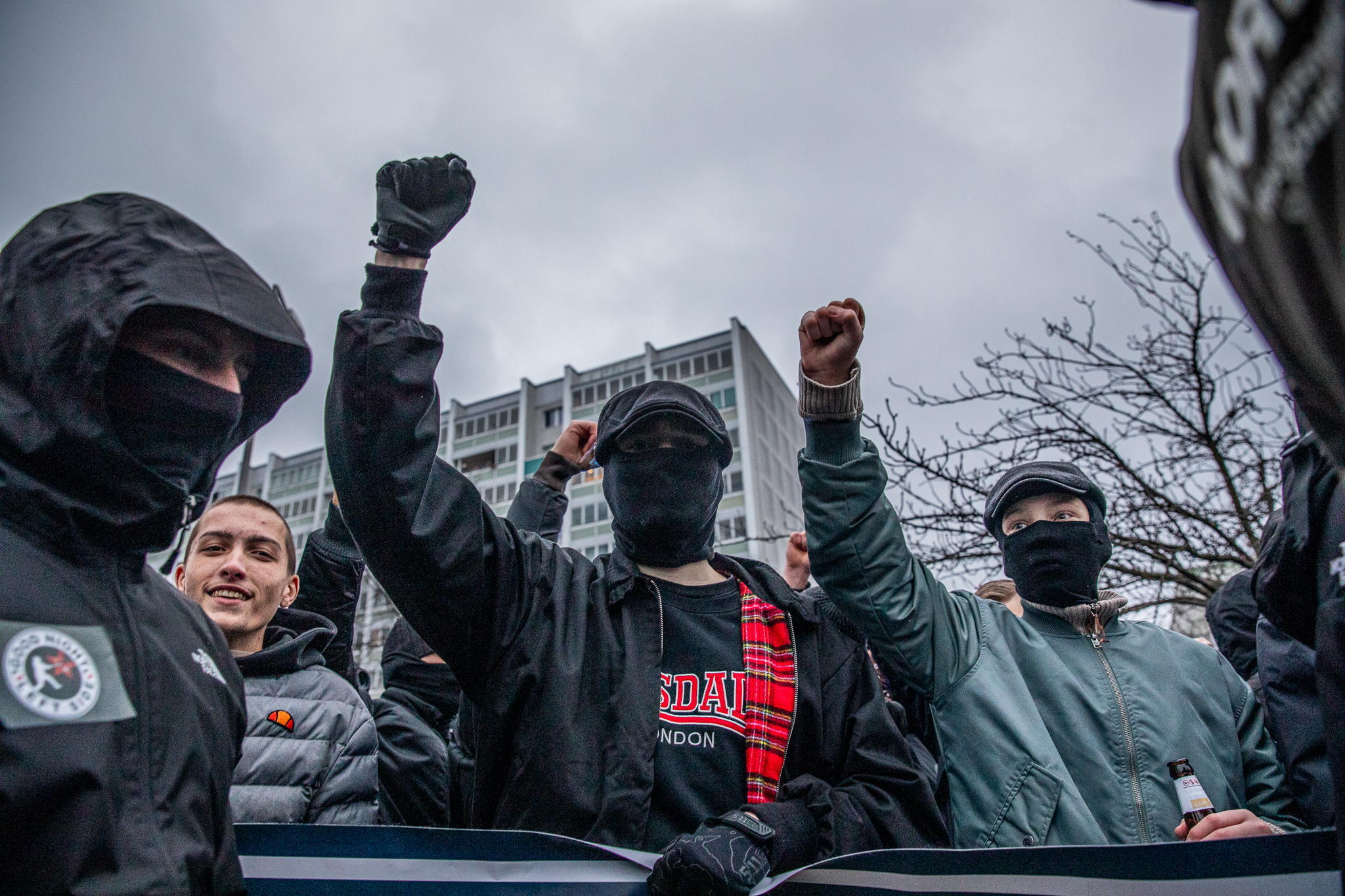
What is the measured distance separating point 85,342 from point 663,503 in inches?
63.0

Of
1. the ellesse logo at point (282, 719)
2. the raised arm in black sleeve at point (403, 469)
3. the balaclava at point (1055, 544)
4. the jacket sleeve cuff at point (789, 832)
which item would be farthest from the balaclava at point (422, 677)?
the balaclava at point (1055, 544)

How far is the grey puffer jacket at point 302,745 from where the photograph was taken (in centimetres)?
245

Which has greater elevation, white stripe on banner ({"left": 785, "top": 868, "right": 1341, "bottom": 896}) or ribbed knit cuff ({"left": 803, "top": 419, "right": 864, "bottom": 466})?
ribbed knit cuff ({"left": 803, "top": 419, "right": 864, "bottom": 466})

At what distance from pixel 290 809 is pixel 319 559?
1122 mm

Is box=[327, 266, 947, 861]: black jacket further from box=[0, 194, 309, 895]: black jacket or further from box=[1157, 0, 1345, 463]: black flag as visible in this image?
box=[1157, 0, 1345, 463]: black flag

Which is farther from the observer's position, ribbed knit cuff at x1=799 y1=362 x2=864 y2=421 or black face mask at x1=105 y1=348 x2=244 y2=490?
ribbed knit cuff at x1=799 y1=362 x2=864 y2=421

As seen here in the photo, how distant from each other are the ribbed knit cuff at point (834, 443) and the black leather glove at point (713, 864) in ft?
3.40

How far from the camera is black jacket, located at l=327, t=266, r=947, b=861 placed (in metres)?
2.01

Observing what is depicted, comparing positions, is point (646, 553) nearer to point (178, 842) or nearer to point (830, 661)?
point (830, 661)

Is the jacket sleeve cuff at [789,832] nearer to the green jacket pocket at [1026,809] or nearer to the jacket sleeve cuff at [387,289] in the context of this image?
the green jacket pocket at [1026,809]

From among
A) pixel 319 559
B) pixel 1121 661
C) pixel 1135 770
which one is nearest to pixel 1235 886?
pixel 1135 770

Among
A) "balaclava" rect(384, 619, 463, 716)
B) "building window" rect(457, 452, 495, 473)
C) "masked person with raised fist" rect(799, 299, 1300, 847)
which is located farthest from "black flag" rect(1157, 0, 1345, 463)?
"building window" rect(457, 452, 495, 473)

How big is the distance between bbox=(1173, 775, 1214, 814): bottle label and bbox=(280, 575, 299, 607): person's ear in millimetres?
2842

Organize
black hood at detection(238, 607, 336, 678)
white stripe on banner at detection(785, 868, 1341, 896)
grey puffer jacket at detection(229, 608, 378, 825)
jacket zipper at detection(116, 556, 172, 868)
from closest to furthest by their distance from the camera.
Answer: jacket zipper at detection(116, 556, 172, 868) < white stripe on banner at detection(785, 868, 1341, 896) < grey puffer jacket at detection(229, 608, 378, 825) < black hood at detection(238, 607, 336, 678)
